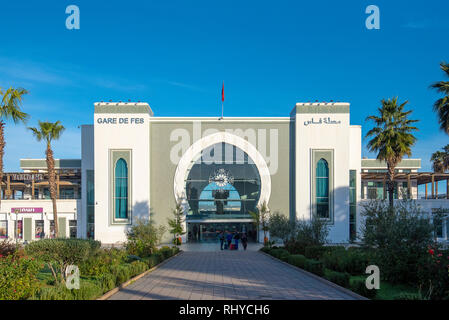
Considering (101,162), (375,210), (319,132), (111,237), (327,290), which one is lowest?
(111,237)

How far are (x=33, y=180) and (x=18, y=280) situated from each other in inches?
1366

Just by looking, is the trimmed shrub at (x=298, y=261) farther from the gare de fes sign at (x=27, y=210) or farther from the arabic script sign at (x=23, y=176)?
the arabic script sign at (x=23, y=176)

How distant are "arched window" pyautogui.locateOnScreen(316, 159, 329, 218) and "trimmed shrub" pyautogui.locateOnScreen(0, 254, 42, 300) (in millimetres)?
29770

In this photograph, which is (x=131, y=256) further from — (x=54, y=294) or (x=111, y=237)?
(x=111, y=237)

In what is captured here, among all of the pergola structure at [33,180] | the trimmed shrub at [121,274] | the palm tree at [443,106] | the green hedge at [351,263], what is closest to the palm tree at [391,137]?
the palm tree at [443,106]

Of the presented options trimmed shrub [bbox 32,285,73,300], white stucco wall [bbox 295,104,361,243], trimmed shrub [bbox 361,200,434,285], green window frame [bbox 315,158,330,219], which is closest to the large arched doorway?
white stucco wall [bbox 295,104,361,243]

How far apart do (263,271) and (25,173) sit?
3351cm

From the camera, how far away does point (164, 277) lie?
49.0ft

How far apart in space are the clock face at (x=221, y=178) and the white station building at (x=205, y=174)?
0.10 meters

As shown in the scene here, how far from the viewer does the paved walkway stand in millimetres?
11070

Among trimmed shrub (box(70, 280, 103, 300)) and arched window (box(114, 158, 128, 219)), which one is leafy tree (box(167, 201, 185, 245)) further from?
trimmed shrub (box(70, 280, 103, 300))

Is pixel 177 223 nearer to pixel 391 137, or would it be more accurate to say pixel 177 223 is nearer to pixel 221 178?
pixel 221 178

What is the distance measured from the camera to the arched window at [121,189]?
121ft
